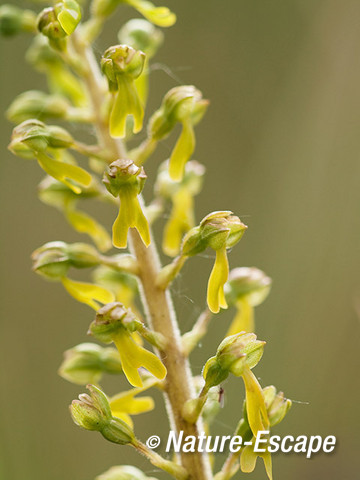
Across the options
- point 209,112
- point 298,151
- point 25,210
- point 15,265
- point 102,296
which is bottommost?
point 102,296

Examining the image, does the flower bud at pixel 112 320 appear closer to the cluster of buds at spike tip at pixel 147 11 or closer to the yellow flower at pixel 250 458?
the yellow flower at pixel 250 458

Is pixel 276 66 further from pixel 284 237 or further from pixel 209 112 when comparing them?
pixel 284 237

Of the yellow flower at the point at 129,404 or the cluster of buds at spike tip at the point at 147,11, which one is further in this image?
the cluster of buds at spike tip at the point at 147,11

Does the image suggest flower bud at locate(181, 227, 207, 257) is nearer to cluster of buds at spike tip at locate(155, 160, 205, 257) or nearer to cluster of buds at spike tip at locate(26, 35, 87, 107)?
cluster of buds at spike tip at locate(155, 160, 205, 257)

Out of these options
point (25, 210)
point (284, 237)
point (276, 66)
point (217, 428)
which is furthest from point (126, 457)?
point (276, 66)

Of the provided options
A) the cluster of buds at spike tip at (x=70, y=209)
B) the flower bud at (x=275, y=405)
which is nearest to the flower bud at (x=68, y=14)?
the cluster of buds at spike tip at (x=70, y=209)

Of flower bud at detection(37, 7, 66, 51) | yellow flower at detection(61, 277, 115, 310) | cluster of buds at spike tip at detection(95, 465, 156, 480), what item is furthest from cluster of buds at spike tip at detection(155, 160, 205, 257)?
cluster of buds at spike tip at detection(95, 465, 156, 480)
